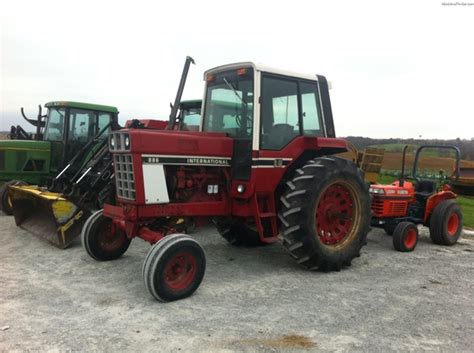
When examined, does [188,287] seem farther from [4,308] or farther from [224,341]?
[4,308]

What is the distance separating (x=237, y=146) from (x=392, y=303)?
2554 millimetres

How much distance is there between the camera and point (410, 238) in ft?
23.5

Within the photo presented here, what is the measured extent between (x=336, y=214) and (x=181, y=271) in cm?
239

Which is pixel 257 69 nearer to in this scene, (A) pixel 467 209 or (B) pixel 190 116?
(B) pixel 190 116

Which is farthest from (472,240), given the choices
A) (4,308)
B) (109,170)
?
(4,308)

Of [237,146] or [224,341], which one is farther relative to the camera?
[237,146]

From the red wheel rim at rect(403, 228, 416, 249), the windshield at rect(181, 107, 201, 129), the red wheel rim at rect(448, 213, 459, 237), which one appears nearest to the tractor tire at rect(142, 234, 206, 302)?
the red wheel rim at rect(403, 228, 416, 249)

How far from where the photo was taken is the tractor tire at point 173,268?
4.46 metres

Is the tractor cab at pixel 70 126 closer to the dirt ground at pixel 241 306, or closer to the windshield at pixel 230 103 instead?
the dirt ground at pixel 241 306

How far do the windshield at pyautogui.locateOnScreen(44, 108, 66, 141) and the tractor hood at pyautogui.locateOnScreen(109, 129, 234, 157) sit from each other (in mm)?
5790

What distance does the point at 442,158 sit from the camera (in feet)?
56.4

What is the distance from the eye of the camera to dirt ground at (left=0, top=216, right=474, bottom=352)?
368 cm

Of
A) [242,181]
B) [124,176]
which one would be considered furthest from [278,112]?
[124,176]

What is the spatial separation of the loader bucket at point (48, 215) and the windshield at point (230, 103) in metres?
2.42
